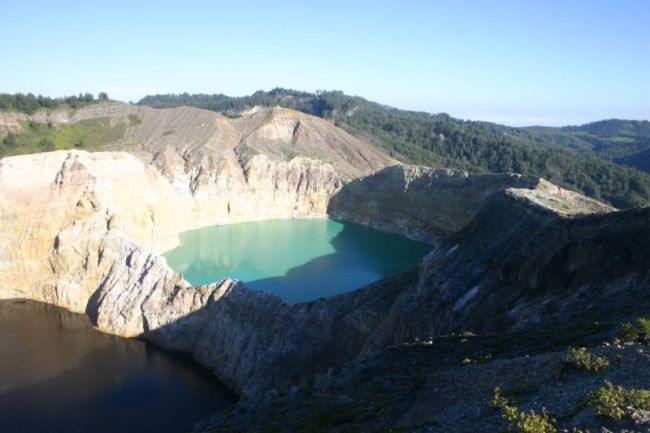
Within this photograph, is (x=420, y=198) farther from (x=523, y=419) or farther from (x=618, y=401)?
(x=618, y=401)

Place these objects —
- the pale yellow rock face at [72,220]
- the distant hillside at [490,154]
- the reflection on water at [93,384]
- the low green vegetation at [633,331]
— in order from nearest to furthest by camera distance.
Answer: the low green vegetation at [633,331]
the reflection on water at [93,384]
the pale yellow rock face at [72,220]
the distant hillside at [490,154]

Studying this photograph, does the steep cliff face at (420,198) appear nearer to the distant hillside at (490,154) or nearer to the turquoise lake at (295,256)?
the turquoise lake at (295,256)

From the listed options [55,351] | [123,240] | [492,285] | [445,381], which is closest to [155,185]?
[123,240]

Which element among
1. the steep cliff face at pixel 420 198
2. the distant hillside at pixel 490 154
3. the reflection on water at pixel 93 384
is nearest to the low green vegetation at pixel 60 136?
the steep cliff face at pixel 420 198

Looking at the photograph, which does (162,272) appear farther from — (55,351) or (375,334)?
(375,334)

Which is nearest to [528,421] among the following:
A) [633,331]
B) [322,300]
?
[633,331]

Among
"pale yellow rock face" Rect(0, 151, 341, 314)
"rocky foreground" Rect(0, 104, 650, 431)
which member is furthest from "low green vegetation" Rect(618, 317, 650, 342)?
"pale yellow rock face" Rect(0, 151, 341, 314)
